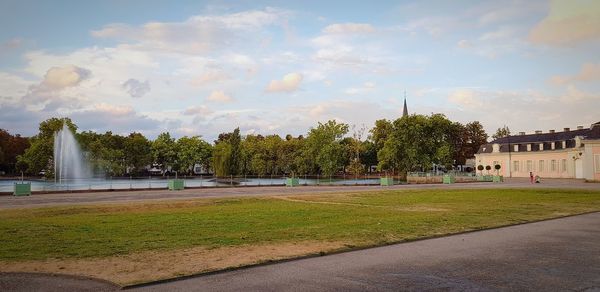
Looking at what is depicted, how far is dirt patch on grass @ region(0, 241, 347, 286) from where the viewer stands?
29.1ft

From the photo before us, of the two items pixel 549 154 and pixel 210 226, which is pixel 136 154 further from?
pixel 210 226

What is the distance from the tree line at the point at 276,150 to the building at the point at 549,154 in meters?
10.0

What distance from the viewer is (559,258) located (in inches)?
416

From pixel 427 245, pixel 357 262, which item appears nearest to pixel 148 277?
pixel 357 262

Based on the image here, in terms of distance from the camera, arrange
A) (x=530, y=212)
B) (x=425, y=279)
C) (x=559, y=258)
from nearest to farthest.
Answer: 1. (x=425, y=279)
2. (x=559, y=258)
3. (x=530, y=212)

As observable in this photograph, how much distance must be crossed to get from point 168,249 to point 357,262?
15.5ft

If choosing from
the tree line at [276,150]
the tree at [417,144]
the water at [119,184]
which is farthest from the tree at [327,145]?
the water at [119,184]

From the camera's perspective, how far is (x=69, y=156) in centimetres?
8225

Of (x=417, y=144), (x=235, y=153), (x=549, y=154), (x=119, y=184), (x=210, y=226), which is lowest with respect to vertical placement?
(x=119, y=184)

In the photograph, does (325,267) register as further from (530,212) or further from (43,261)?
(530,212)

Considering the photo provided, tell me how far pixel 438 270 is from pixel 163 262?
5.73 meters

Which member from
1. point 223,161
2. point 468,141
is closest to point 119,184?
point 223,161

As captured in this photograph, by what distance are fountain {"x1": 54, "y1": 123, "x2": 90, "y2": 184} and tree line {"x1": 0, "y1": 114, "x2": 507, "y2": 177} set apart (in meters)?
1.96

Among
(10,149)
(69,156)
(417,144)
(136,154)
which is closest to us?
(69,156)
